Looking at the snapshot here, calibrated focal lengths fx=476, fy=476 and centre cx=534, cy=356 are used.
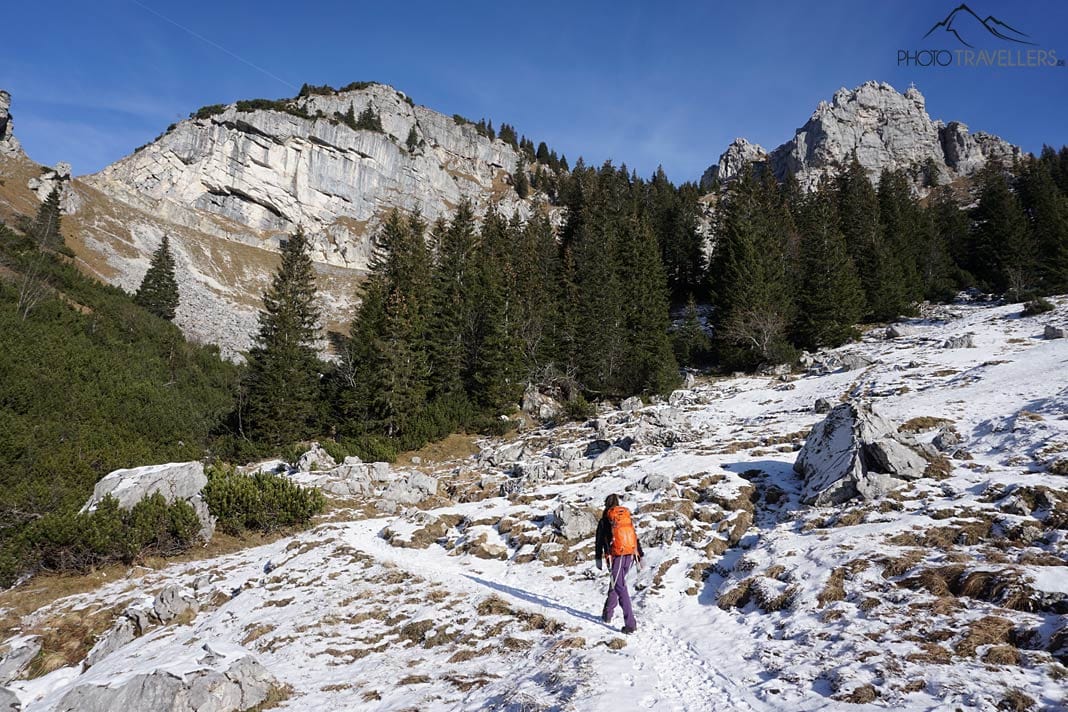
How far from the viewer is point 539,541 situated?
12.1 meters

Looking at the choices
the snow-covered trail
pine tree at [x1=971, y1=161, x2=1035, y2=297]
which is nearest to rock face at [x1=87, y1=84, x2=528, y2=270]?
pine tree at [x1=971, y1=161, x2=1035, y2=297]

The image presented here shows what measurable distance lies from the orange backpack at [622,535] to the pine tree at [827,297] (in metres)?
35.8

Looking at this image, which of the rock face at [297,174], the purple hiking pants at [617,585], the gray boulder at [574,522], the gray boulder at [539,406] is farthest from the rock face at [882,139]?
the purple hiking pants at [617,585]

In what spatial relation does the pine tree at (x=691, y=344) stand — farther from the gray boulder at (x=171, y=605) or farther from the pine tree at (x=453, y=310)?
the gray boulder at (x=171, y=605)

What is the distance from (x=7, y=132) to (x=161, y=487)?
318ft

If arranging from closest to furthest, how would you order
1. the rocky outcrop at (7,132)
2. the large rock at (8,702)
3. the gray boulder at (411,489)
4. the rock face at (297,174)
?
the large rock at (8,702), the gray boulder at (411,489), the rocky outcrop at (7,132), the rock face at (297,174)

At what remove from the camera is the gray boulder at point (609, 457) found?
18.5 meters

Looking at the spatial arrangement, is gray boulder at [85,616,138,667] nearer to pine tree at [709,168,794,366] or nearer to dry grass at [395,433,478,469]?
dry grass at [395,433,478,469]

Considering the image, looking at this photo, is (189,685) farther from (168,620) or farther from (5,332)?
(5,332)

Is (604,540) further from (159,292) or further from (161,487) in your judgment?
(159,292)

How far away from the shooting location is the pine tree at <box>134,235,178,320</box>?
51.7m

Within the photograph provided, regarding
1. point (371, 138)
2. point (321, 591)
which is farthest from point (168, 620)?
point (371, 138)

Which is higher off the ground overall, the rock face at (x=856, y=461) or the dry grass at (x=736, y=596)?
the rock face at (x=856, y=461)

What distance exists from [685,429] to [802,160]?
14702 cm
